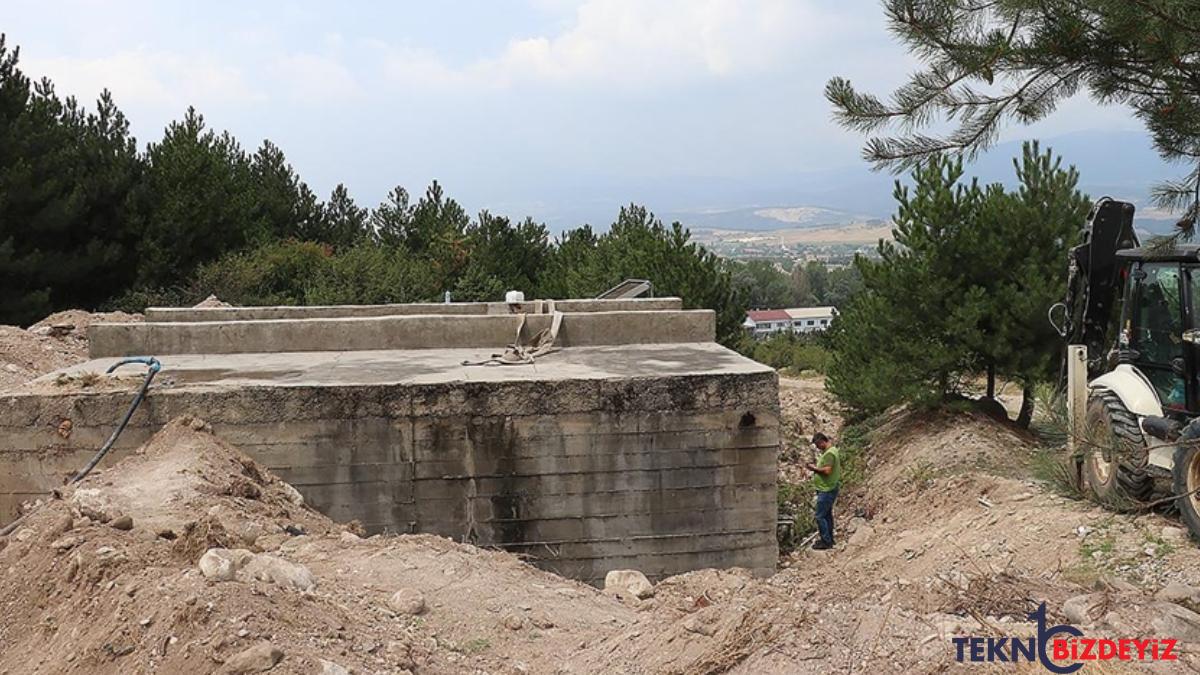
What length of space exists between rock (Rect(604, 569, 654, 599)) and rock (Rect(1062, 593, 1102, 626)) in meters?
2.70

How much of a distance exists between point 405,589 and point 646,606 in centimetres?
145

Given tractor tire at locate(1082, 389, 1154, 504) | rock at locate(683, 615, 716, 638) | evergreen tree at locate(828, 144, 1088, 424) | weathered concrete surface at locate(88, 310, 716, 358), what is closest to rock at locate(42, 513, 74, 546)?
rock at locate(683, 615, 716, 638)

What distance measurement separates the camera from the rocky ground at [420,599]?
13.3 feet

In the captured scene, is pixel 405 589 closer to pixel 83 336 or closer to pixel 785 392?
pixel 83 336

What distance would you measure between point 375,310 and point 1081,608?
9.72 m

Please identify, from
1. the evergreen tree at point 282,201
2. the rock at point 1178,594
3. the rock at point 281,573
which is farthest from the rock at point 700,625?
the evergreen tree at point 282,201

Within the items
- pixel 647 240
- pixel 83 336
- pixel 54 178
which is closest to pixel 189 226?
pixel 54 178

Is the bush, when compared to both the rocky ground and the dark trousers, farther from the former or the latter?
the rocky ground

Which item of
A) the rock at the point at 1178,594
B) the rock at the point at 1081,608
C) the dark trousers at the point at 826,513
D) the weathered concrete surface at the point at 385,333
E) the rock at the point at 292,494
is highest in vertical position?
the weathered concrete surface at the point at 385,333

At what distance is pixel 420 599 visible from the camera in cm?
520

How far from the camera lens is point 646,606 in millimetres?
5754

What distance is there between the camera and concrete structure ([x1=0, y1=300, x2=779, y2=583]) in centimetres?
769

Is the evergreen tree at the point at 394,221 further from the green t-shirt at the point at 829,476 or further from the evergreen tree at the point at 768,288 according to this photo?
the evergreen tree at the point at 768,288

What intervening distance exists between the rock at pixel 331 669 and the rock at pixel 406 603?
0.92 m
